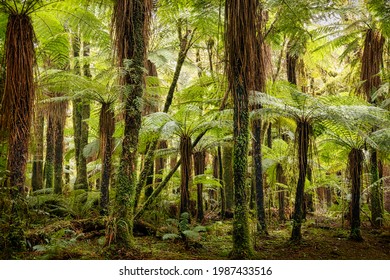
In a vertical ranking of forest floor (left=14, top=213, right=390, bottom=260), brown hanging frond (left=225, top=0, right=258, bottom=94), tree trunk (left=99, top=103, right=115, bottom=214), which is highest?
brown hanging frond (left=225, top=0, right=258, bottom=94)

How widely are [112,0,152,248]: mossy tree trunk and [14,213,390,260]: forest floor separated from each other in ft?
1.44

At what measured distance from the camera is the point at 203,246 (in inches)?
191

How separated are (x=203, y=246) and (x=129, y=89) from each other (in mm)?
2485

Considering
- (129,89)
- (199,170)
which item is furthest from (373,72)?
(129,89)

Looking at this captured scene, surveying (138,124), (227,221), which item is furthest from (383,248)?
(138,124)

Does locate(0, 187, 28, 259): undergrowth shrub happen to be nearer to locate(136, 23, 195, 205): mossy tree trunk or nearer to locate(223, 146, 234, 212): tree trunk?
locate(136, 23, 195, 205): mossy tree trunk

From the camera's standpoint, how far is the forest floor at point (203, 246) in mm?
3977

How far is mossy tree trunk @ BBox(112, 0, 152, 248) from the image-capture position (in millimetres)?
3994

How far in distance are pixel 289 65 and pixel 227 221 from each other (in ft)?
13.8

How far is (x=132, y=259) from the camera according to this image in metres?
3.80

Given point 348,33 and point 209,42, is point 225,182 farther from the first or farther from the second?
point 348,33

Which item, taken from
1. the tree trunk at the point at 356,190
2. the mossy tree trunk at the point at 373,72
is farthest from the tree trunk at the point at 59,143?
the mossy tree trunk at the point at 373,72

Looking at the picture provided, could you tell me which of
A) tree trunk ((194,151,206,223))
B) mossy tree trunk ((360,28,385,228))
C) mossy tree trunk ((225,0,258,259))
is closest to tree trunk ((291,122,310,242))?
mossy tree trunk ((225,0,258,259))

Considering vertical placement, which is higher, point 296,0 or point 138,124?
point 296,0
